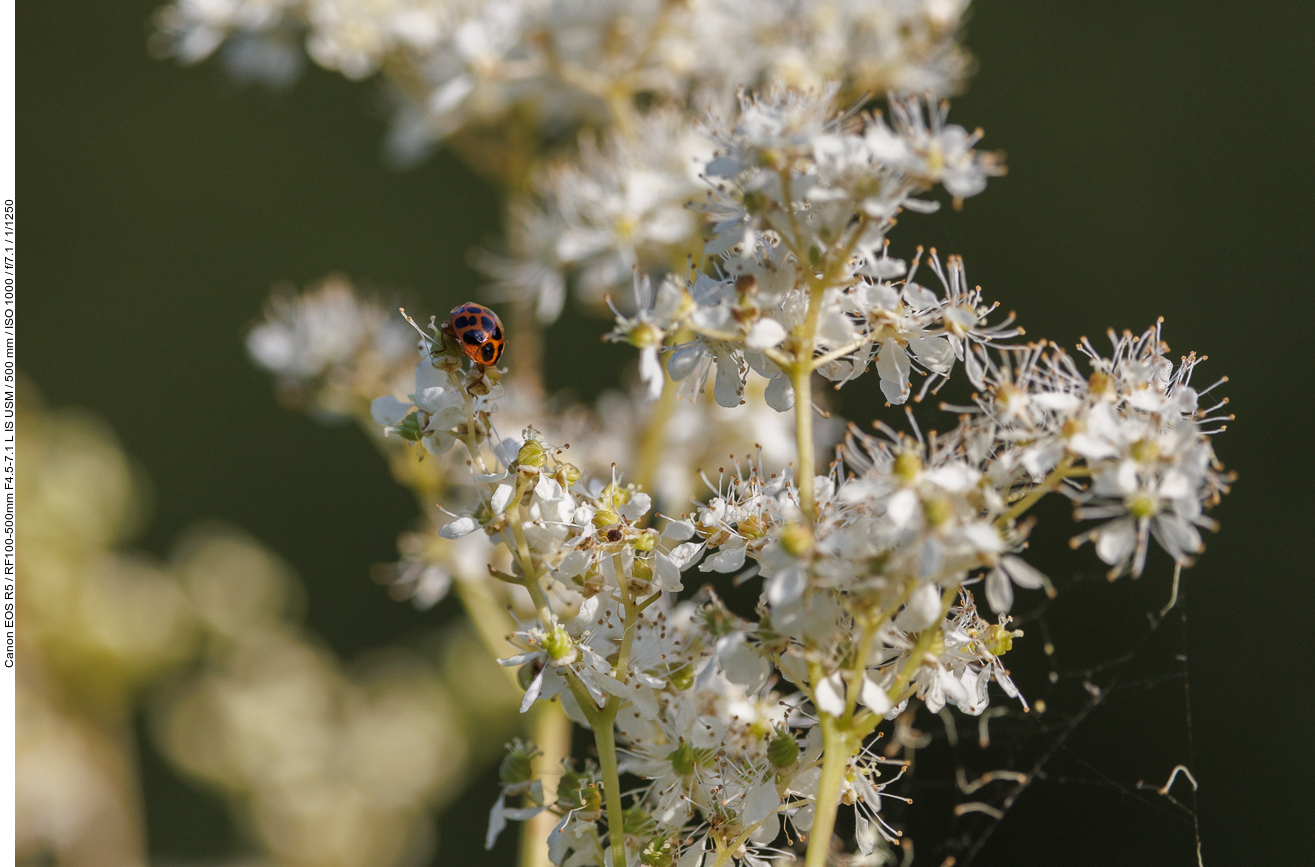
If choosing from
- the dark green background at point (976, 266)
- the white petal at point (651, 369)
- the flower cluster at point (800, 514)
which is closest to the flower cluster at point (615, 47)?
the dark green background at point (976, 266)

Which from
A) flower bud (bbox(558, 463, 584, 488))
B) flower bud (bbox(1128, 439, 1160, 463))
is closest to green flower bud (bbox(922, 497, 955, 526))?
flower bud (bbox(1128, 439, 1160, 463))

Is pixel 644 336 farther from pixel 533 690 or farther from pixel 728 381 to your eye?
pixel 533 690

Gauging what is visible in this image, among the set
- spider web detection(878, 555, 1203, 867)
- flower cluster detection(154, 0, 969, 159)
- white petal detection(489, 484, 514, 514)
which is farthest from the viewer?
flower cluster detection(154, 0, 969, 159)

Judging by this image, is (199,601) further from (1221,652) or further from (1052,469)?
(1221,652)

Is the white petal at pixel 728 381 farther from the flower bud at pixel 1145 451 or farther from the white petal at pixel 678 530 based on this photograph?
the flower bud at pixel 1145 451

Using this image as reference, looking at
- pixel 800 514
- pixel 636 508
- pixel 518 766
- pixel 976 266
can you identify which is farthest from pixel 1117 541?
pixel 976 266

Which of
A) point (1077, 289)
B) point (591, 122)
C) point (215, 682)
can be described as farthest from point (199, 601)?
point (1077, 289)

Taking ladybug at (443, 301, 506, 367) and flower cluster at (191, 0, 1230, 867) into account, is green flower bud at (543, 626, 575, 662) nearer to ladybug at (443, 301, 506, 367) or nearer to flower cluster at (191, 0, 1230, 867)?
flower cluster at (191, 0, 1230, 867)

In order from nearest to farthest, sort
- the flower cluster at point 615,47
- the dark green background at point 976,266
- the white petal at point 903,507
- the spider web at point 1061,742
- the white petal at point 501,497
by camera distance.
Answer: the white petal at point 903,507
the white petal at point 501,497
the spider web at point 1061,742
the flower cluster at point 615,47
the dark green background at point 976,266
